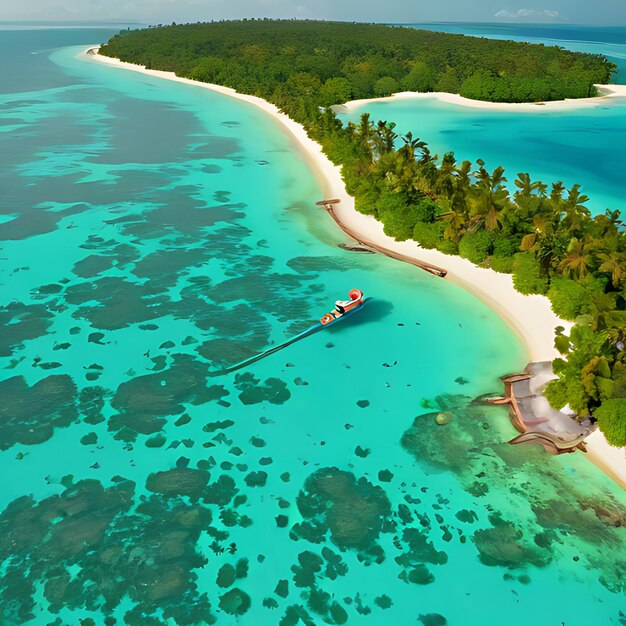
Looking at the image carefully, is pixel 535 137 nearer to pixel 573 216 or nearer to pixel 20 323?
pixel 573 216

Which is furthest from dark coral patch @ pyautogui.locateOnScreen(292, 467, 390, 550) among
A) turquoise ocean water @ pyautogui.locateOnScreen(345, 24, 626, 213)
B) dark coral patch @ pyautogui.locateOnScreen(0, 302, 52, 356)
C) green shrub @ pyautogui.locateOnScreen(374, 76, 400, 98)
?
green shrub @ pyautogui.locateOnScreen(374, 76, 400, 98)

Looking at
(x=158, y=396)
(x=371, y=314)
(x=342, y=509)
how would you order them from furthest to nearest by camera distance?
1. (x=371, y=314)
2. (x=158, y=396)
3. (x=342, y=509)

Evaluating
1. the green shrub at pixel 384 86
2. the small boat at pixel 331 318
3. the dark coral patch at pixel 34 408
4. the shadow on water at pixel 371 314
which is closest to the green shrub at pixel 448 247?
the shadow on water at pixel 371 314

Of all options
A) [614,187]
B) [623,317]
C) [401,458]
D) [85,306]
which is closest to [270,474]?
[401,458]

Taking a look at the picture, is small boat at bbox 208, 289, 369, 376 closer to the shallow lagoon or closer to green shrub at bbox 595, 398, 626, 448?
green shrub at bbox 595, 398, 626, 448

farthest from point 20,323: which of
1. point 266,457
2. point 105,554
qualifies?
point 266,457

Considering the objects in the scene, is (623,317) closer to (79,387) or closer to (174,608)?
(174,608)
